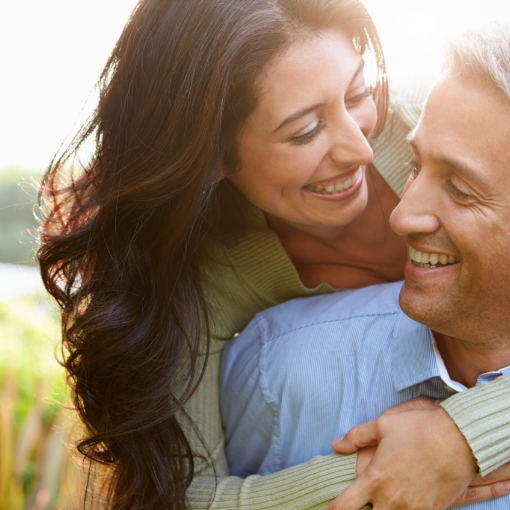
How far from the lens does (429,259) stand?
180 centimetres

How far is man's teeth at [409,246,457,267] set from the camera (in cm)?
177

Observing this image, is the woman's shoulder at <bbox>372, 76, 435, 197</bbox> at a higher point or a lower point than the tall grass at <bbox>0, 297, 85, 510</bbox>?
higher

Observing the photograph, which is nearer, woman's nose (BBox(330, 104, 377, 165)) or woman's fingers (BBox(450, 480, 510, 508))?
woman's fingers (BBox(450, 480, 510, 508))

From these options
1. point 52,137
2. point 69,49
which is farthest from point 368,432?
point 69,49

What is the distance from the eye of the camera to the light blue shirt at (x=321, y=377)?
1946 mm

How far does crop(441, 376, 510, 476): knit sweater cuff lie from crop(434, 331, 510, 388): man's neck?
0.42ft

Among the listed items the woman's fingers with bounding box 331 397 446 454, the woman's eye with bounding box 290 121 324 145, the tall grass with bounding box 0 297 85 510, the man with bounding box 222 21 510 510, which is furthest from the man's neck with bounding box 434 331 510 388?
the tall grass with bounding box 0 297 85 510

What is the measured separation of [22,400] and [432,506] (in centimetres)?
184

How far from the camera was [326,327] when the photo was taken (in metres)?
2.11

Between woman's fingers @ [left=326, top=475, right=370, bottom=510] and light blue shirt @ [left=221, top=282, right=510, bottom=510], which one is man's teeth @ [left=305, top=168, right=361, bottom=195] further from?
woman's fingers @ [left=326, top=475, right=370, bottom=510]

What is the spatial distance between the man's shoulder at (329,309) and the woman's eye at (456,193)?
494 millimetres

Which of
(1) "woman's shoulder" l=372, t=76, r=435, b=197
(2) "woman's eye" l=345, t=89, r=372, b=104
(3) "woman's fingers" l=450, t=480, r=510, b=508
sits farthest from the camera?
(1) "woman's shoulder" l=372, t=76, r=435, b=197

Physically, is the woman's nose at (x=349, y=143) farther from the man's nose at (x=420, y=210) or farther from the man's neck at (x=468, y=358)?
the man's neck at (x=468, y=358)

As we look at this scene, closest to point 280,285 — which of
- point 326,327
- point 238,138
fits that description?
point 326,327
